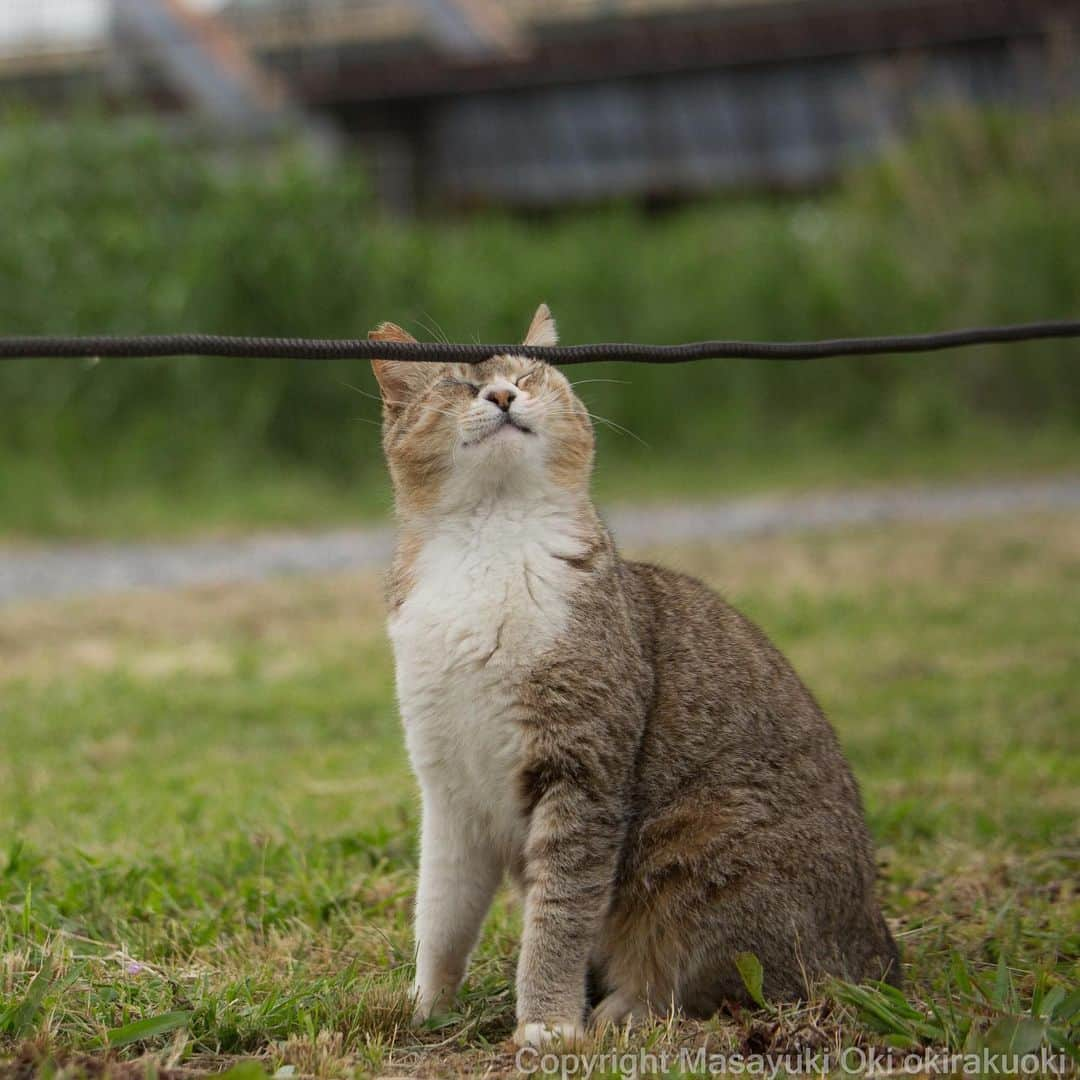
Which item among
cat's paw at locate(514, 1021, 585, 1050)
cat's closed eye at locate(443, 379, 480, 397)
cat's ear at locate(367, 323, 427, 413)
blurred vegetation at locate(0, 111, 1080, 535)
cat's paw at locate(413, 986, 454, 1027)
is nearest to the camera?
cat's paw at locate(514, 1021, 585, 1050)

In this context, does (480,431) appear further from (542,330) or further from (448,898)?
(448,898)

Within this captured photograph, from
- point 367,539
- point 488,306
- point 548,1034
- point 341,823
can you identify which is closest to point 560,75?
point 488,306

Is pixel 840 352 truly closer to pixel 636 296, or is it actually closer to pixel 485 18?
pixel 636 296

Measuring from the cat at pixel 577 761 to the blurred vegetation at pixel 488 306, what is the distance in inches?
209

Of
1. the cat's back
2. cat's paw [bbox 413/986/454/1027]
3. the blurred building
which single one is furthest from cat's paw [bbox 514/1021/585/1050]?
the blurred building

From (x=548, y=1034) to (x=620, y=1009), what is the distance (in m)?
0.22

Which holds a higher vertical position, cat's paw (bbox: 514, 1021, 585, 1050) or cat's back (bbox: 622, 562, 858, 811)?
cat's back (bbox: 622, 562, 858, 811)

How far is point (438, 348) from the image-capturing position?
8.13ft

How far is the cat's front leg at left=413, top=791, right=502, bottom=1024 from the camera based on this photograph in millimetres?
2787

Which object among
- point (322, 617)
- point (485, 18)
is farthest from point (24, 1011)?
point (485, 18)

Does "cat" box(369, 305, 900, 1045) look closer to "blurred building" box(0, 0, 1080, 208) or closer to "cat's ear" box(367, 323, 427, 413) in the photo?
"cat's ear" box(367, 323, 427, 413)

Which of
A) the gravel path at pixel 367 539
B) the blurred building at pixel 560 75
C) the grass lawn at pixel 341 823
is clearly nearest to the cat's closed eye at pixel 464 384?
the grass lawn at pixel 341 823

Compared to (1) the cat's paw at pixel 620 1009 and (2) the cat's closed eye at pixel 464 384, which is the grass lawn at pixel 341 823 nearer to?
(1) the cat's paw at pixel 620 1009

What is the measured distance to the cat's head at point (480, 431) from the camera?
279 cm
